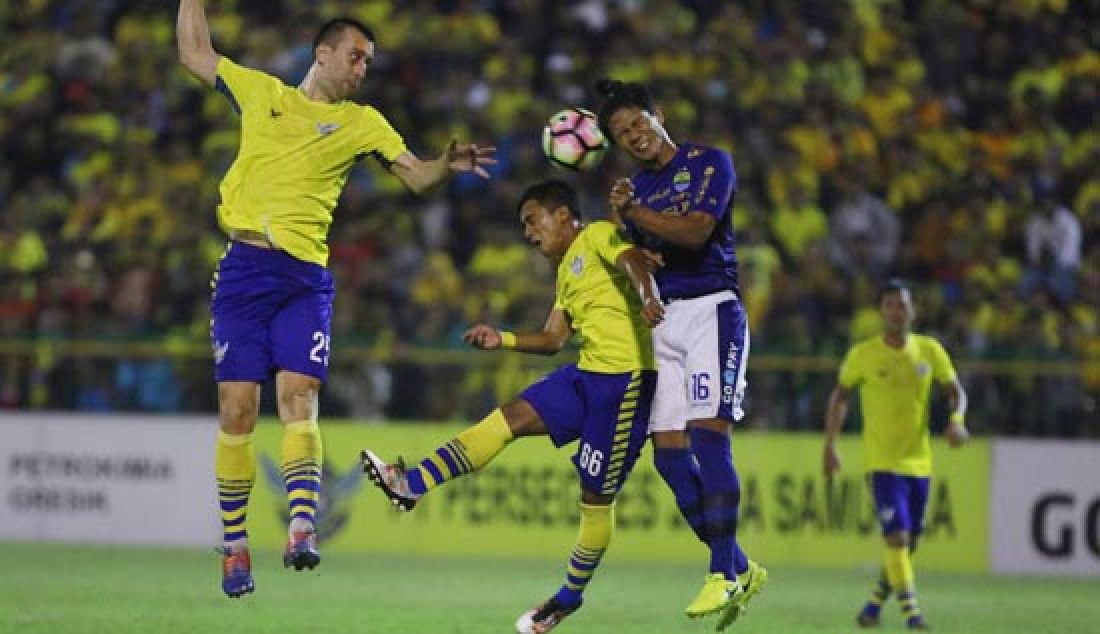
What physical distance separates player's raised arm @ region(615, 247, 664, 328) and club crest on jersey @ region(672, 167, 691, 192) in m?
0.37

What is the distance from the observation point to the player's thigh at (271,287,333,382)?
1024 centimetres

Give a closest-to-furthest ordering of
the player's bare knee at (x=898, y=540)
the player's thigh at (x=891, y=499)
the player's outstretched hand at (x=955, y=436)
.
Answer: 1. the player's bare knee at (x=898, y=540)
2. the player's thigh at (x=891, y=499)
3. the player's outstretched hand at (x=955, y=436)

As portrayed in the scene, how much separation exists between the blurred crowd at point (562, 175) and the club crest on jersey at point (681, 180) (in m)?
7.99

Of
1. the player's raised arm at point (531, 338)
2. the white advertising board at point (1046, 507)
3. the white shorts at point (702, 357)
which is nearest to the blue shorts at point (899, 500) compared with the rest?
the white shorts at point (702, 357)

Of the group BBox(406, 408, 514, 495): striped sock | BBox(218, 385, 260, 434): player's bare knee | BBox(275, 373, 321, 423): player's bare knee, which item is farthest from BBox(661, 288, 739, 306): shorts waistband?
BBox(218, 385, 260, 434): player's bare knee

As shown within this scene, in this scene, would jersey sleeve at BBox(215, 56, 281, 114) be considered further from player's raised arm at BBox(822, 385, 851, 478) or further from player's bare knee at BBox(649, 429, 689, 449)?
player's raised arm at BBox(822, 385, 851, 478)

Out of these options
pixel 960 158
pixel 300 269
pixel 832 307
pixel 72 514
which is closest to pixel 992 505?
pixel 832 307

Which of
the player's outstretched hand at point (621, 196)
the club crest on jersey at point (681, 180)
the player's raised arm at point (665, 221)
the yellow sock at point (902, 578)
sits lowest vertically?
the yellow sock at point (902, 578)

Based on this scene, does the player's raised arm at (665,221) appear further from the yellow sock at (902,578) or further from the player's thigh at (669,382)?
the yellow sock at (902,578)

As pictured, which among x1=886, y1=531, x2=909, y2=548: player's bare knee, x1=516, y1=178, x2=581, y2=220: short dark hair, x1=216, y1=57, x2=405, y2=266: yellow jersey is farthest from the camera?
x1=886, y1=531, x2=909, y2=548: player's bare knee

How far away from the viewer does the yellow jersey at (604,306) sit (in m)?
10.9

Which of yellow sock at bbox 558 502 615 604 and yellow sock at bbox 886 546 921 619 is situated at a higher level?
yellow sock at bbox 558 502 615 604

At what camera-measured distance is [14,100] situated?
890 inches

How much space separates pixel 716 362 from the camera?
10711mm
